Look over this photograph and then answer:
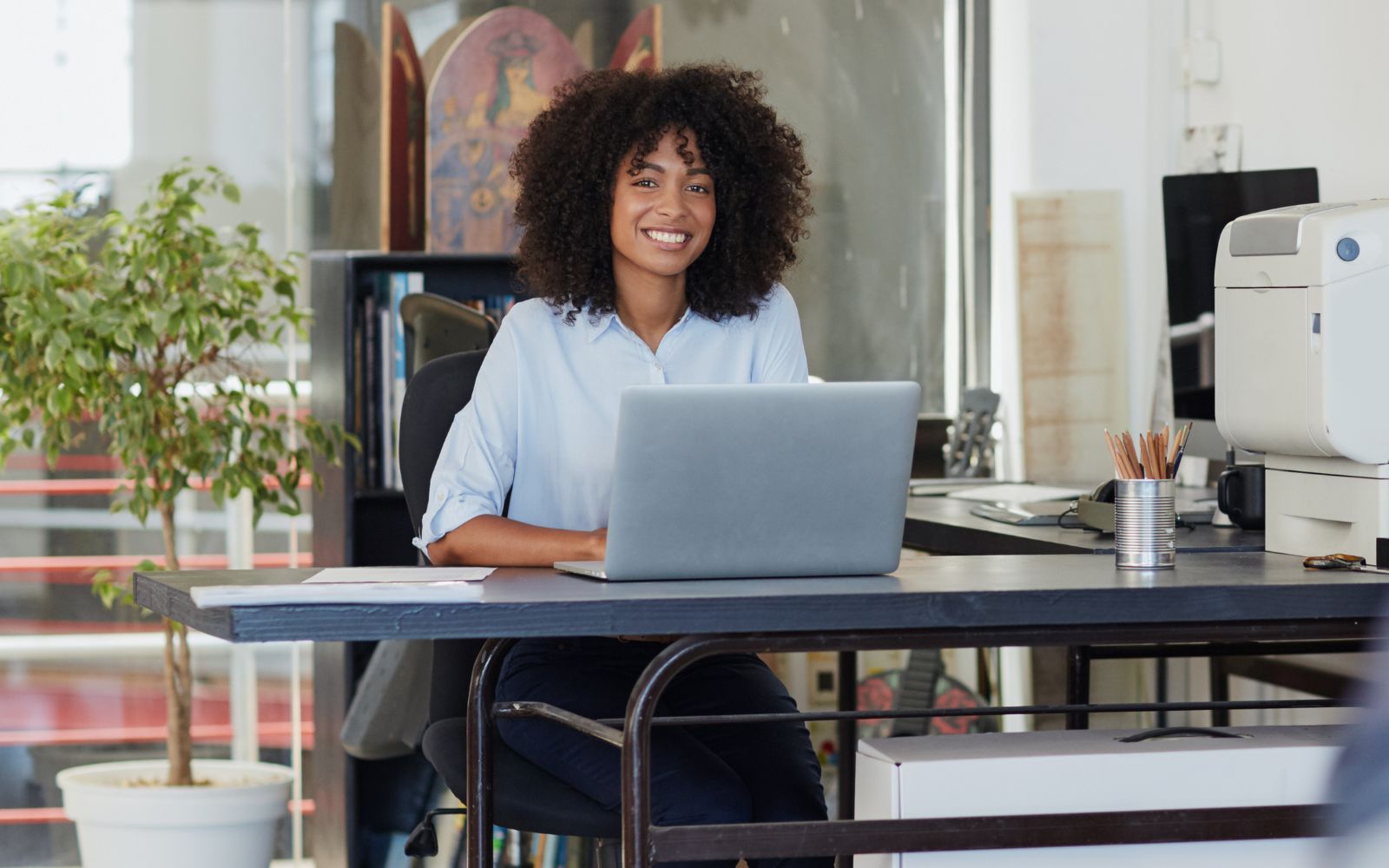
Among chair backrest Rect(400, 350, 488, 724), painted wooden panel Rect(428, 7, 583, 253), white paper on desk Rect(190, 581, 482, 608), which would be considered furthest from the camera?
painted wooden panel Rect(428, 7, 583, 253)

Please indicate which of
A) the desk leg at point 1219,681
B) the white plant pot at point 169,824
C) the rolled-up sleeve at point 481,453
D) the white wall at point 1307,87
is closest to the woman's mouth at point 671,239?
the rolled-up sleeve at point 481,453

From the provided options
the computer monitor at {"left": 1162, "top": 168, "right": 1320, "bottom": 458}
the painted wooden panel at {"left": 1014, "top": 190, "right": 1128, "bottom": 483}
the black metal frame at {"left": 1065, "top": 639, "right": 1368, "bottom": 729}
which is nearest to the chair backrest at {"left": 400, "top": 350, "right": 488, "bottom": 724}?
the black metal frame at {"left": 1065, "top": 639, "right": 1368, "bottom": 729}

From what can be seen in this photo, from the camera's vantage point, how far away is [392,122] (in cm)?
355

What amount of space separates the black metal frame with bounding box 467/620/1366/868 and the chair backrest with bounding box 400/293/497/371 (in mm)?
1569

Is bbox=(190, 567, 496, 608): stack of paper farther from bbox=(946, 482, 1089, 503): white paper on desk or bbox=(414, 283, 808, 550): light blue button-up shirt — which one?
bbox=(946, 482, 1089, 503): white paper on desk

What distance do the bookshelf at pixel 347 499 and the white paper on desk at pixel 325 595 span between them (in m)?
1.87

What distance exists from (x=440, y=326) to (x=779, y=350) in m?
1.01

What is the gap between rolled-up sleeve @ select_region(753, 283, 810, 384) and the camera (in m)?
2.37

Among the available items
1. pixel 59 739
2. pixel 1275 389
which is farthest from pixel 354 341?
pixel 1275 389

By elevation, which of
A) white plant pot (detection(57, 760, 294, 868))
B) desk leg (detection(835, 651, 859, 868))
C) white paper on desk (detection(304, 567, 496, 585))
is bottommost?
white plant pot (detection(57, 760, 294, 868))

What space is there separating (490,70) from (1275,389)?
2123 millimetres

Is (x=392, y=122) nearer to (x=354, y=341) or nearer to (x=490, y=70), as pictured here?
(x=490, y=70)

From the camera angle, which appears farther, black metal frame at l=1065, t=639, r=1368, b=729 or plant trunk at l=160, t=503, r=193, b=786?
plant trunk at l=160, t=503, r=193, b=786

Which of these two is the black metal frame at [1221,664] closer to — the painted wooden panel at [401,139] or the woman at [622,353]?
the woman at [622,353]
